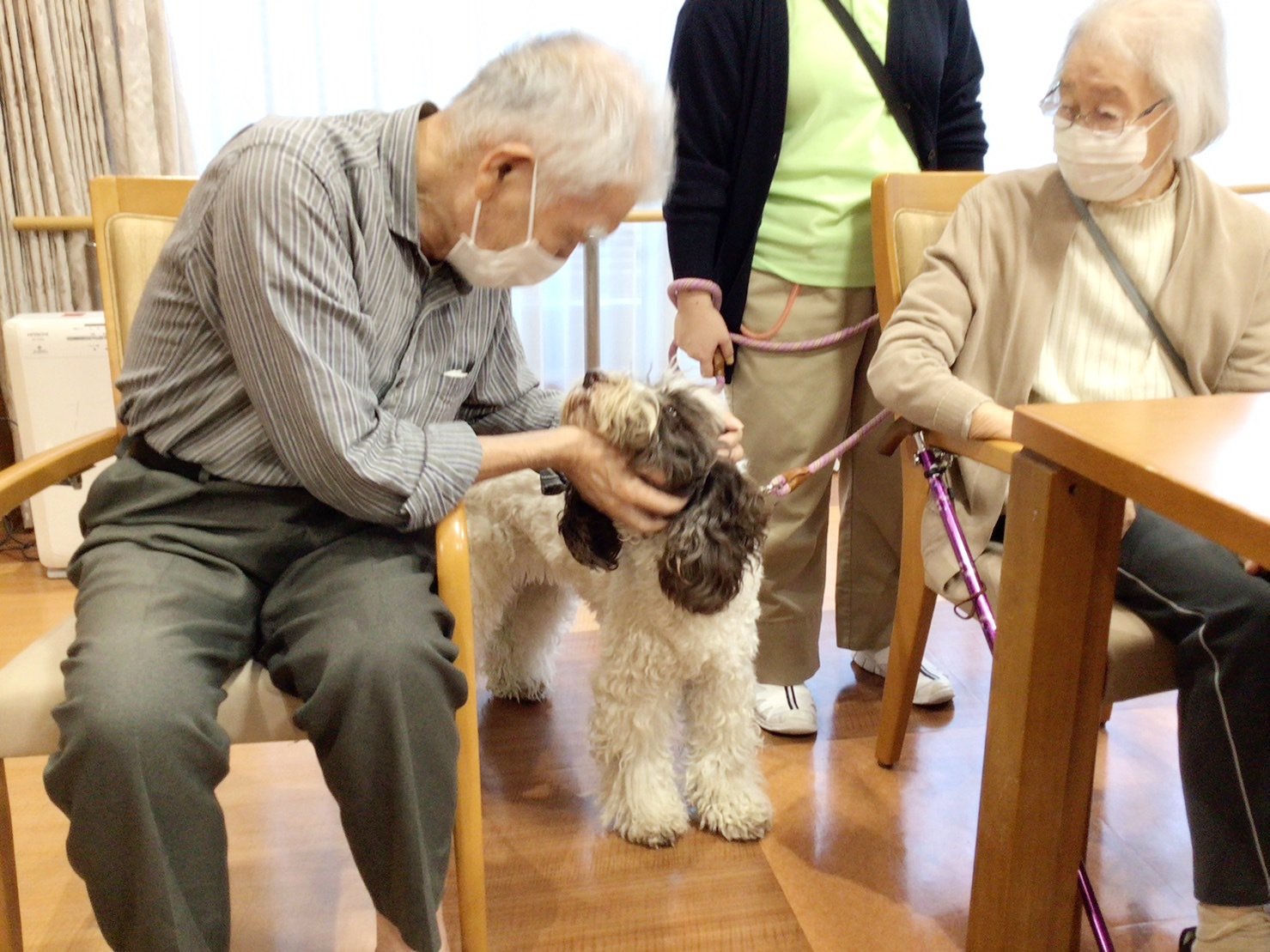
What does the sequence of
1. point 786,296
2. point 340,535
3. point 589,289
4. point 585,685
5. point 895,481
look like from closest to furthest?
point 340,535, point 786,296, point 895,481, point 585,685, point 589,289

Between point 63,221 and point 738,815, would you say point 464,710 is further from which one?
point 63,221

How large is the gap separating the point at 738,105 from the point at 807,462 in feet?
2.22

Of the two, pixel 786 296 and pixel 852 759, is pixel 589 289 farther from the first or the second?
pixel 852 759

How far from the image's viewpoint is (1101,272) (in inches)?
61.9

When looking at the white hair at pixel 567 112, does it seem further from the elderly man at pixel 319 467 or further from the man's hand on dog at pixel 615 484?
the man's hand on dog at pixel 615 484

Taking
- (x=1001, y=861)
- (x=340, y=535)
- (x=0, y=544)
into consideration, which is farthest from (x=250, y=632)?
(x=0, y=544)

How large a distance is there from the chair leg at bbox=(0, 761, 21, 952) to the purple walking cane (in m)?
1.19

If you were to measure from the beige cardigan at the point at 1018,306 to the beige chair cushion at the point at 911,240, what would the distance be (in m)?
0.08

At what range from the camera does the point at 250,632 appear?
1237mm

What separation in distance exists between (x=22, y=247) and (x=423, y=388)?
2.34 metres

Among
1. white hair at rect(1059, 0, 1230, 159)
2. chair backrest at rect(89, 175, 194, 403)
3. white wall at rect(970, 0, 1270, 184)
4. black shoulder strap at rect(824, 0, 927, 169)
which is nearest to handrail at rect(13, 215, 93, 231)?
chair backrest at rect(89, 175, 194, 403)

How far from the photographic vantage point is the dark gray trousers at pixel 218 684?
3.34 feet

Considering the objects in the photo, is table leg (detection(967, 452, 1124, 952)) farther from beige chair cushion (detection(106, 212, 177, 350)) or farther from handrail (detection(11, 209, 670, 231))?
handrail (detection(11, 209, 670, 231))

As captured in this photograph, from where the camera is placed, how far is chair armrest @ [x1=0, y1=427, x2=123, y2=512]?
1.25m
